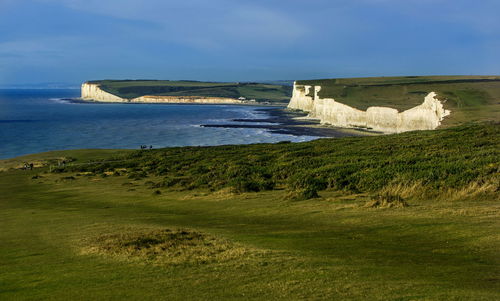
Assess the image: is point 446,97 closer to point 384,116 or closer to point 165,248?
point 384,116

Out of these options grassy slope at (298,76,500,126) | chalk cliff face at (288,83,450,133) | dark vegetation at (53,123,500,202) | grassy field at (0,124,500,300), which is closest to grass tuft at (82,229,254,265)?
grassy field at (0,124,500,300)

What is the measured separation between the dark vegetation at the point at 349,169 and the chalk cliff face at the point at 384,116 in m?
50.9

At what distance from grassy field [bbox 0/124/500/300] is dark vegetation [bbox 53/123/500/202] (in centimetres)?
13

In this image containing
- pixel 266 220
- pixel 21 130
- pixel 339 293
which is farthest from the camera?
pixel 21 130

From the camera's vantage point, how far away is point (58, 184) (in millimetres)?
34906

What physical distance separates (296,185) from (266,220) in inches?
310

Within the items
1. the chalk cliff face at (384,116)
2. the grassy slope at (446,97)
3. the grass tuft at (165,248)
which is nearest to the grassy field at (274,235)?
the grass tuft at (165,248)

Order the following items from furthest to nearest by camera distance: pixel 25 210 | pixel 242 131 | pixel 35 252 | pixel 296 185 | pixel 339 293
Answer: pixel 242 131 < pixel 296 185 < pixel 25 210 < pixel 35 252 < pixel 339 293

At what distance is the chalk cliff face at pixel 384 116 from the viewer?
91.6m

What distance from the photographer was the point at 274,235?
539 inches

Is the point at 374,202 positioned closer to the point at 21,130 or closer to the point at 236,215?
the point at 236,215

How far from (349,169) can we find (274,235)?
1377 centimetres

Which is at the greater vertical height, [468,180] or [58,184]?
[468,180]

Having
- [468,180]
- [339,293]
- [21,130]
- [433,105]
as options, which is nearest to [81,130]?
[21,130]
